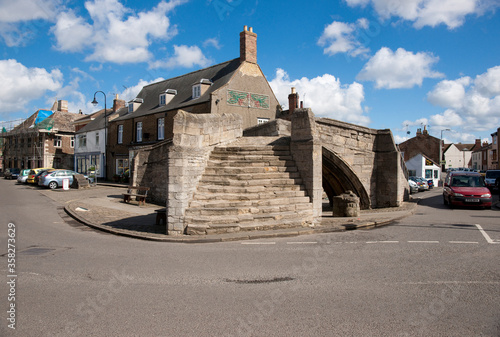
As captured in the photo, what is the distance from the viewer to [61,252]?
7.35 meters

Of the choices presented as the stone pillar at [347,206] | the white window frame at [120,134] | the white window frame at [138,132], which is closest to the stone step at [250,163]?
the stone pillar at [347,206]

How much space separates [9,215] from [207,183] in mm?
8390

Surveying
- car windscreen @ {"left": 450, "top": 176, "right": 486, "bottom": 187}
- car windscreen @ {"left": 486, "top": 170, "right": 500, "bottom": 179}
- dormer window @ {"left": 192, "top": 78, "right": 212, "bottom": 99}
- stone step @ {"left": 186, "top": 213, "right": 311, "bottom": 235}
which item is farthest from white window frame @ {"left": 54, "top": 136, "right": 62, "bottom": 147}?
car windscreen @ {"left": 486, "top": 170, "right": 500, "bottom": 179}

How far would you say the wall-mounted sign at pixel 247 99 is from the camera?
27.8 metres

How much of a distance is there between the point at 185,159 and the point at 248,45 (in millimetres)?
22180

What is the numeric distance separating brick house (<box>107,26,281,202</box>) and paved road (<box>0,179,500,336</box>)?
16.6m

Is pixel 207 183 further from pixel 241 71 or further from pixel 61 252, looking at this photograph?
pixel 241 71

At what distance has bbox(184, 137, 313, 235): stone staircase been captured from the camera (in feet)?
29.3

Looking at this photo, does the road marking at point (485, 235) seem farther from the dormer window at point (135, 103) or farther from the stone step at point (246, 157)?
the dormer window at point (135, 103)

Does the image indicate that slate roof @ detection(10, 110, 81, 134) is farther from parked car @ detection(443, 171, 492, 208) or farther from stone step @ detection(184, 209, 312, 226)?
parked car @ detection(443, 171, 492, 208)

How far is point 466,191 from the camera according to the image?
51.0 ft

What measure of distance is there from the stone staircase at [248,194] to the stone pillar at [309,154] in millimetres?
260

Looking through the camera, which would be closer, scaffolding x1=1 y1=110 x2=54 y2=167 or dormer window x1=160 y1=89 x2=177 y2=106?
dormer window x1=160 y1=89 x2=177 y2=106

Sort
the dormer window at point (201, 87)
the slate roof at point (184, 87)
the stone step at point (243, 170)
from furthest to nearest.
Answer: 1. the dormer window at point (201, 87)
2. the slate roof at point (184, 87)
3. the stone step at point (243, 170)
